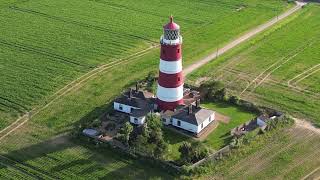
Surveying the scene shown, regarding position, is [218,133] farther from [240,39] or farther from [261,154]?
[240,39]

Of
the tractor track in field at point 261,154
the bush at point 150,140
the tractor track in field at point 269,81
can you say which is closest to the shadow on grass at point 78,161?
the bush at point 150,140

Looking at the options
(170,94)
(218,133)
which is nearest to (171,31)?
(170,94)

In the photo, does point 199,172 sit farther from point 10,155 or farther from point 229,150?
point 10,155

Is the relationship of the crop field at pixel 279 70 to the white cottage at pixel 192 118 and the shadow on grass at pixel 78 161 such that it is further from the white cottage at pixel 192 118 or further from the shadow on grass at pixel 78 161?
the shadow on grass at pixel 78 161

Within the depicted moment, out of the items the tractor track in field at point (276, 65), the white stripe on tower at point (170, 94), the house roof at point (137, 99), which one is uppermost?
the white stripe on tower at point (170, 94)

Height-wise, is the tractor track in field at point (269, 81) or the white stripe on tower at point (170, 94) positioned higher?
the white stripe on tower at point (170, 94)
